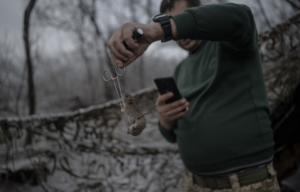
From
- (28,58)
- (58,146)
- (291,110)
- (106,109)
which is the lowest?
(291,110)

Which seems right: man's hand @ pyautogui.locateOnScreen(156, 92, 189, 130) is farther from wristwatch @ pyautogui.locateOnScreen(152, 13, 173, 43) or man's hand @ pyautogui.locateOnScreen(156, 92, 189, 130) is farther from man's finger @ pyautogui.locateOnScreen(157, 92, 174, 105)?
wristwatch @ pyautogui.locateOnScreen(152, 13, 173, 43)

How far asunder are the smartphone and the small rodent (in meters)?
0.24

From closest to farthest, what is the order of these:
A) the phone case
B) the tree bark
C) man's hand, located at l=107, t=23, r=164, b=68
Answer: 1. man's hand, located at l=107, t=23, r=164, b=68
2. the phone case
3. the tree bark

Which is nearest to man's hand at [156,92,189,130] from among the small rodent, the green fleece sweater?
the green fleece sweater

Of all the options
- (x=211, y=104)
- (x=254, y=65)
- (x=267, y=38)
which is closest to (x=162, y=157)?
(x=211, y=104)

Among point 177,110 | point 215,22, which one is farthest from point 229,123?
point 215,22

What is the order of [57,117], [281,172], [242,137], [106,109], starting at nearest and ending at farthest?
[242,137]
[57,117]
[106,109]
[281,172]

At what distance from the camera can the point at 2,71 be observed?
3.84 m

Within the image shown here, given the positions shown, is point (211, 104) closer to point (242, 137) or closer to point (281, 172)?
point (242, 137)

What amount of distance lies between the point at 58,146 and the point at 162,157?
1.33 metres

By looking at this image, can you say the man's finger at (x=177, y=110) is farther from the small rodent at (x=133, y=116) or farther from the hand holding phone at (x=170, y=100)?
the small rodent at (x=133, y=116)

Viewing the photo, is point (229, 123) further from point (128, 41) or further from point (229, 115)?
point (128, 41)

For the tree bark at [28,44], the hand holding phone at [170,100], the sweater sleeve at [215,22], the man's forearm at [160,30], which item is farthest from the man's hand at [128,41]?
the tree bark at [28,44]

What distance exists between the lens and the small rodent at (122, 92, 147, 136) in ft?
2.38
